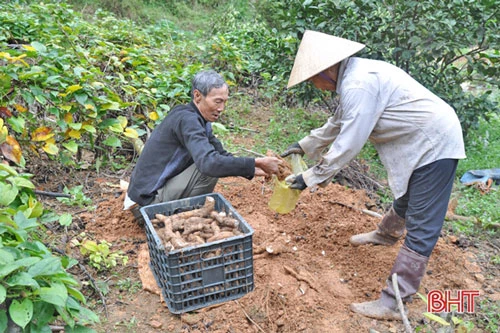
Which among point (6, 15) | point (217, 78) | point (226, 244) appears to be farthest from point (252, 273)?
point (6, 15)

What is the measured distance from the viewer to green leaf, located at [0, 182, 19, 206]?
247 centimetres

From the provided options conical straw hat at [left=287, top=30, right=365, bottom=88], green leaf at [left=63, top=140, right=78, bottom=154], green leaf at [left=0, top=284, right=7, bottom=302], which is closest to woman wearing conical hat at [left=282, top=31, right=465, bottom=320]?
conical straw hat at [left=287, top=30, right=365, bottom=88]

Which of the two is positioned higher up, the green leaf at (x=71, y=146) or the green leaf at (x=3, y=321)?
the green leaf at (x=3, y=321)

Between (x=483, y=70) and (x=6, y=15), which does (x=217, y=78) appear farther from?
(x=6, y=15)

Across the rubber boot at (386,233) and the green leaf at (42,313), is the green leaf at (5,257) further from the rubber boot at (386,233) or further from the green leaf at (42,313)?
the rubber boot at (386,233)

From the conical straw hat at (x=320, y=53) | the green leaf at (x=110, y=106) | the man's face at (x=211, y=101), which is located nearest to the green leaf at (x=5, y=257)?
the man's face at (x=211, y=101)

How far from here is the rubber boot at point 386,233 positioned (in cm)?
351

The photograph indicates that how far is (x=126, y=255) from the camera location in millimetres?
3447

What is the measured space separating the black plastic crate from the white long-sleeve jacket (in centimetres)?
69

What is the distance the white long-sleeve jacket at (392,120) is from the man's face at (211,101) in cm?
79

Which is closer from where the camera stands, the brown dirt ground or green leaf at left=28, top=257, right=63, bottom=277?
green leaf at left=28, top=257, right=63, bottom=277

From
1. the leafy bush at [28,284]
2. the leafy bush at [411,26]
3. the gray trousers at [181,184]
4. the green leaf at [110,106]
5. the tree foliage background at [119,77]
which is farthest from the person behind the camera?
the leafy bush at [411,26]

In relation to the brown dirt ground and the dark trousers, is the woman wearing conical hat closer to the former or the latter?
the dark trousers

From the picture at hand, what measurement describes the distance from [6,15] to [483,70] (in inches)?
238
